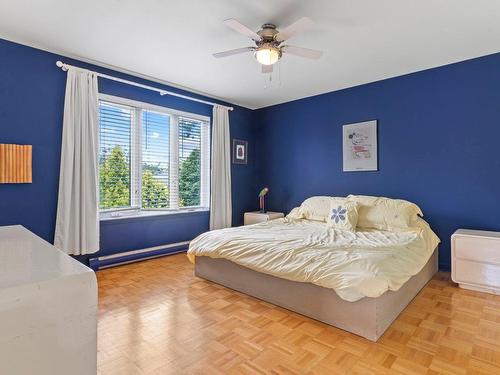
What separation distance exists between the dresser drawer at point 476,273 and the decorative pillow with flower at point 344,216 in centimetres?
102

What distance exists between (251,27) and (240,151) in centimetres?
262

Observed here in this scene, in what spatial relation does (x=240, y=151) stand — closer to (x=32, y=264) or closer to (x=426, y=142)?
(x=426, y=142)

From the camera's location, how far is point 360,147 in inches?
155

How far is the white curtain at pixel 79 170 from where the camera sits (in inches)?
118

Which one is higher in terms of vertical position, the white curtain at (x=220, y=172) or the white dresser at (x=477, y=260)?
the white curtain at (x=220, y=172)

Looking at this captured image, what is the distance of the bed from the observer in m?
1.91

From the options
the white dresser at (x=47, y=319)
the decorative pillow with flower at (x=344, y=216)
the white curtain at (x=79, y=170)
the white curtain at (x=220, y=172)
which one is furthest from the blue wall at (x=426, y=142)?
the white dresser at (x=47, y=319)

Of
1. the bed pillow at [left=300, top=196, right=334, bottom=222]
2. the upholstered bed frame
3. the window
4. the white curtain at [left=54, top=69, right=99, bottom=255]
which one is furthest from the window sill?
the bed pillow at [left=300, top=196, right=334, bottom=222]

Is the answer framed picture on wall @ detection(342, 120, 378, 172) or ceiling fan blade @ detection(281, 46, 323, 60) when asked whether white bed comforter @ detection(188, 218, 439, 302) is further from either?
Result: ceiling fan blade @ detection(281, 46, 323, 60)

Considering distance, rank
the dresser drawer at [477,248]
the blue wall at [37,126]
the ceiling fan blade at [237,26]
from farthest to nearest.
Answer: the blue wall at [37,126] < the dresser drawer at [477,248] < the ceiling fan blade at [237,26]

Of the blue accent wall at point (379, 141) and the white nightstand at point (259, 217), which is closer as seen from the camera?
the blue accent wall at point (379, 141)

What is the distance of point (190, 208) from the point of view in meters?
4.39

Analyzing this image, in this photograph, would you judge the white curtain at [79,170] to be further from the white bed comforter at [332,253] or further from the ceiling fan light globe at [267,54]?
the ceiling fan light globe at [267,54]

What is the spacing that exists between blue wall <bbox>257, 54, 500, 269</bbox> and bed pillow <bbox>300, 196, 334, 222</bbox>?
0.41 metres
